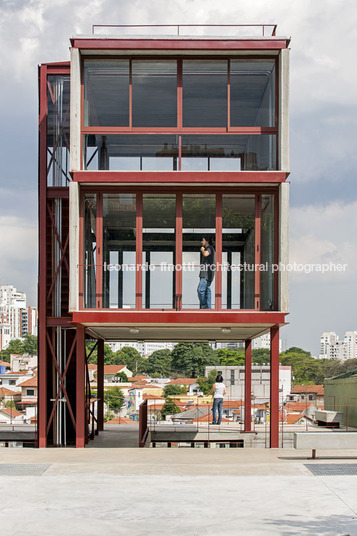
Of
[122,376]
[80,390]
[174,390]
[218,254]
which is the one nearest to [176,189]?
[218,254]

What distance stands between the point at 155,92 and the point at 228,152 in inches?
98.4

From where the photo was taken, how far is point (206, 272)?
17531mm

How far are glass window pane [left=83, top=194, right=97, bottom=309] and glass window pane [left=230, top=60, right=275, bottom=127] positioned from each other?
4273 mm

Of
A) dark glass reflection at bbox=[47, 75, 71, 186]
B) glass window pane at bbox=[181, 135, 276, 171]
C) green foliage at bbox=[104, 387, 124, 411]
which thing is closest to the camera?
glass window pane at bbox=[181, 135, 276, 171]

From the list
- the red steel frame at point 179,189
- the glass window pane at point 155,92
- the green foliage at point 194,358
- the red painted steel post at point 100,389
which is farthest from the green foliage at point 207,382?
the glass window pane at point 155,92

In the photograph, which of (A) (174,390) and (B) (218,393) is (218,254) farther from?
(A) (174,390)

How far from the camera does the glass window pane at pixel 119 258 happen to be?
683 inches

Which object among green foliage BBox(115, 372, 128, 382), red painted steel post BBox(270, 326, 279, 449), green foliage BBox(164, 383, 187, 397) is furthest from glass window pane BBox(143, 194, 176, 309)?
green foliage BBox(115, 372, 128, 382)

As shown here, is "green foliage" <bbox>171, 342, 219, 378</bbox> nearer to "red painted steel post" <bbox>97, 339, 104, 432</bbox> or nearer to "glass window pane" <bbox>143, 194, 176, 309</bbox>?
"red painted steel post" <bbox>97, 339, 104, 432</bbox>

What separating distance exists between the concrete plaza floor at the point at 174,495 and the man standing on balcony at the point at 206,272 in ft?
13.0

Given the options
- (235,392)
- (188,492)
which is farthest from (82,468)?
(235,392)

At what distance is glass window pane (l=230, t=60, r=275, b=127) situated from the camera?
58.7 feet

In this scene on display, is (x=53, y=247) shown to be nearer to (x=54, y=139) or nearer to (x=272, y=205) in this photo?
(x=54, y=139)

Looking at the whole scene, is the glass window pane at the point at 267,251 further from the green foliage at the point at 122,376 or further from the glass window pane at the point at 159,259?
the green foliage at the point at 122,376
